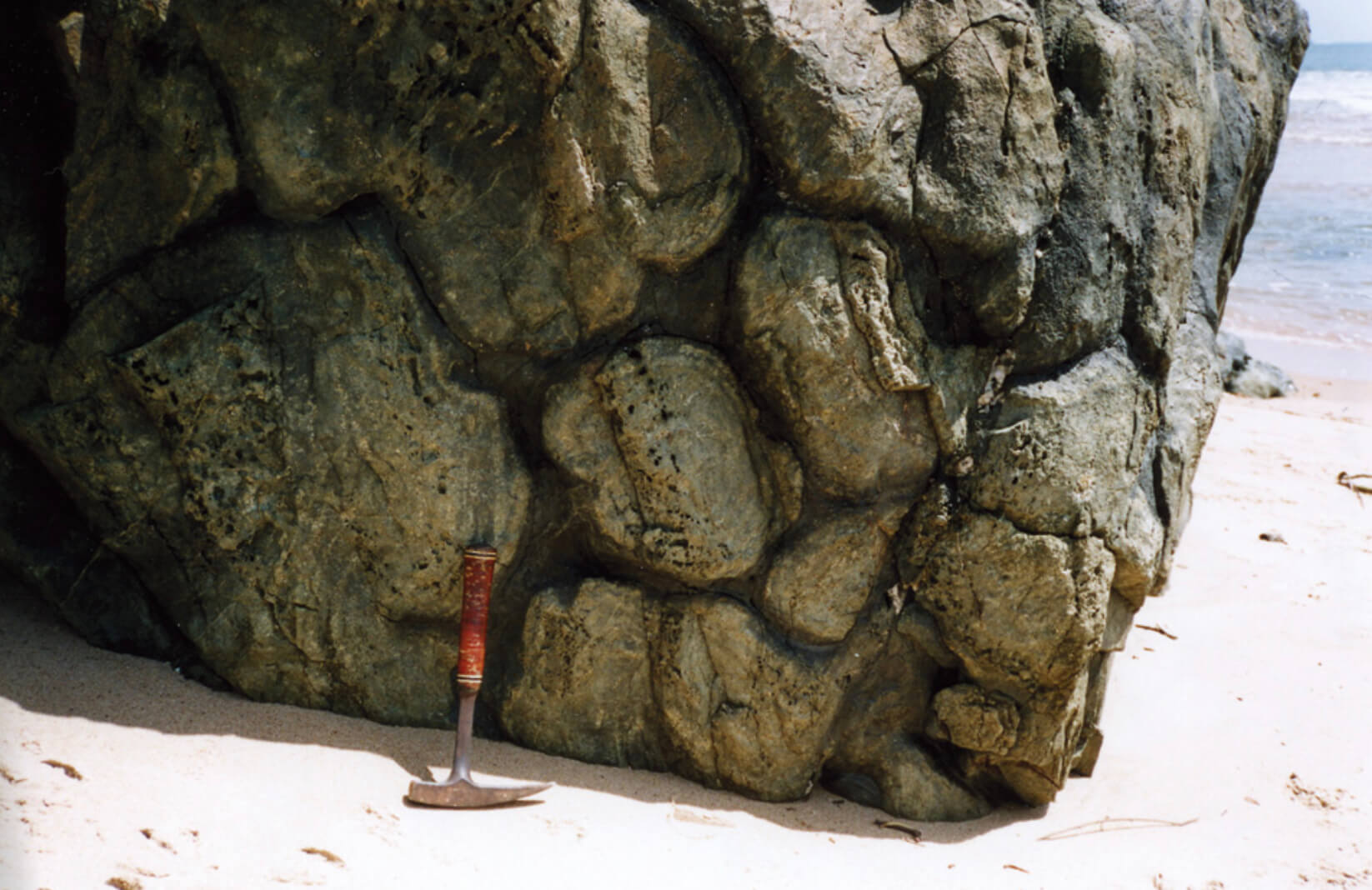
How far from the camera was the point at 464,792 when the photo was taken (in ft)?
9.76

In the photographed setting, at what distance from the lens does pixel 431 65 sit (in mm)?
3031

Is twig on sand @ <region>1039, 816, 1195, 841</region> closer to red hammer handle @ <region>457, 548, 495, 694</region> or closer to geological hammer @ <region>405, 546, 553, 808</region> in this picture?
geological hammer @ <region>405, 546, 553, 808</region>

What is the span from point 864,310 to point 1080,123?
3.07 feet

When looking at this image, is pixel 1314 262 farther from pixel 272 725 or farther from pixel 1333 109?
pixel 1333 109

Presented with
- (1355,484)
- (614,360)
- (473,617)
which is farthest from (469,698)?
(1355,484)

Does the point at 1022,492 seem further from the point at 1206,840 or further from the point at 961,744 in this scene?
the point at 1206,840

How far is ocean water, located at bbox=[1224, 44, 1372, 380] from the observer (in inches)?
459

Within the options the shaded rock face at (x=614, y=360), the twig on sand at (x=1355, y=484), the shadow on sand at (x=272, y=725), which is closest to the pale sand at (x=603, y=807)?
the shadow on sand at (x=272, y=725)

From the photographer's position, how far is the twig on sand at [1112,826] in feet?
11.2

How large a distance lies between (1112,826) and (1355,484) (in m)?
4.26

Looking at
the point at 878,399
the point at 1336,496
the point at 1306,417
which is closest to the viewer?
the point at 878,399

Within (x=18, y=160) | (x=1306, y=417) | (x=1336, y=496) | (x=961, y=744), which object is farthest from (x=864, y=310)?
(x=1306, y=417)

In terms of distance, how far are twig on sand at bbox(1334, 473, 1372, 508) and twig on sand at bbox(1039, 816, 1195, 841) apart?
3839 mm

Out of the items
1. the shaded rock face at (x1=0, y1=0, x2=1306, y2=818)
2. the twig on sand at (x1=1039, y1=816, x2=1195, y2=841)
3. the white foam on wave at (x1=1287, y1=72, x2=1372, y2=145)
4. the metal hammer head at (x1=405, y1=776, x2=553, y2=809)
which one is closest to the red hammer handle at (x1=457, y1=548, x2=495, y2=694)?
the shaded rock face at (x1=0, y1=0, x2=1306, y2=818)
